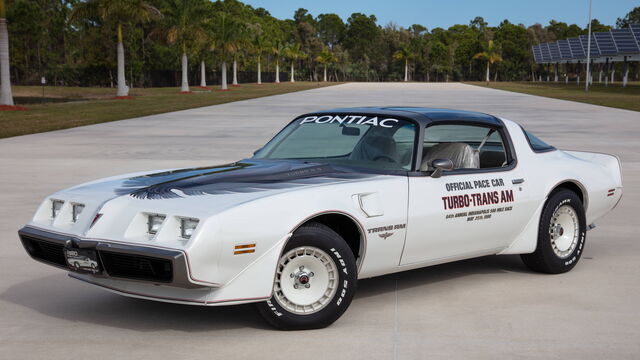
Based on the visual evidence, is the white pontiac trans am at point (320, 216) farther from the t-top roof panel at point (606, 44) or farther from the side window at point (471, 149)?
the t-top roof panel at point (606, 44)

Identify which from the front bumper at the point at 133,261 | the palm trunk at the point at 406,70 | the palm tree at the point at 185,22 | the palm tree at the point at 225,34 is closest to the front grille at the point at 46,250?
the front bumper at the point at 133,261

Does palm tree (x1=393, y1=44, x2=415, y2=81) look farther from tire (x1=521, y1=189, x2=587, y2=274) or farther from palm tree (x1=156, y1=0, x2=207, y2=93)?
tire (x1=521, y1=189, x2=587, y2=274)

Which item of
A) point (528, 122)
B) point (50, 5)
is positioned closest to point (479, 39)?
point (50, 5)

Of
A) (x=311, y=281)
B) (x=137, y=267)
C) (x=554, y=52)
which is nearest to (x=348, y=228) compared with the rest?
(x=311, y=281)

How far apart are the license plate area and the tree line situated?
44.7 m

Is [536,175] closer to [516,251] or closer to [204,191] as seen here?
[516,251]

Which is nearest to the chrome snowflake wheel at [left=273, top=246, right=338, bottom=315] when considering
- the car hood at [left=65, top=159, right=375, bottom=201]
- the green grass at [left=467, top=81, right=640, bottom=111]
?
the car hood at [left=65, top=159, right=375, bottom=201]

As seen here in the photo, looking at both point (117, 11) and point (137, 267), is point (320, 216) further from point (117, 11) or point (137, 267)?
point (117, 11)

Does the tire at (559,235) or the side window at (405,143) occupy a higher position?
the side window at (405,143)

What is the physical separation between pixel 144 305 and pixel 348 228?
1.54 metres

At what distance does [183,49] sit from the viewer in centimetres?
6669

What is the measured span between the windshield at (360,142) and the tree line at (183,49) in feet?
143

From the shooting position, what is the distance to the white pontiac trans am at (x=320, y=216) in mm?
4852

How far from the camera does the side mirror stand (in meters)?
5.84
